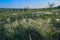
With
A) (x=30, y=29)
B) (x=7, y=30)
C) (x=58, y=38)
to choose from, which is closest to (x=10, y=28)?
(x=7, y=30)

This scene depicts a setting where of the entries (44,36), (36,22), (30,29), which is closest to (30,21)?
(36,22)

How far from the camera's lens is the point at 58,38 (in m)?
8.80

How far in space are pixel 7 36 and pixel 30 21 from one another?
2.09m

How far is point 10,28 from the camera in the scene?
930 centimetres

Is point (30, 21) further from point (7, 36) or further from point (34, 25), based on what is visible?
point (7, 36)

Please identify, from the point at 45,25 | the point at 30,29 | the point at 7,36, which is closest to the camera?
the point at 7,36

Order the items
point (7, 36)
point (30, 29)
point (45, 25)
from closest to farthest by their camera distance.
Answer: point (7, 36)
point (30, 29)
point (45, 25)

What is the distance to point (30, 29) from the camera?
30.3 ft

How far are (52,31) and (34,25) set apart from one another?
0.93m

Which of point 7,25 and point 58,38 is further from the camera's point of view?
point 7,25

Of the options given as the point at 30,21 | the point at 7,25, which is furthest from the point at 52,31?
the point at 7,25

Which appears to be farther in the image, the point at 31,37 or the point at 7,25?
the point at 7,25

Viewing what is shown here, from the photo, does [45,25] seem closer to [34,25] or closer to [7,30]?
[34,25]

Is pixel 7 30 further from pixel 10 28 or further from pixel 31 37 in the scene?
pixel 31 37
